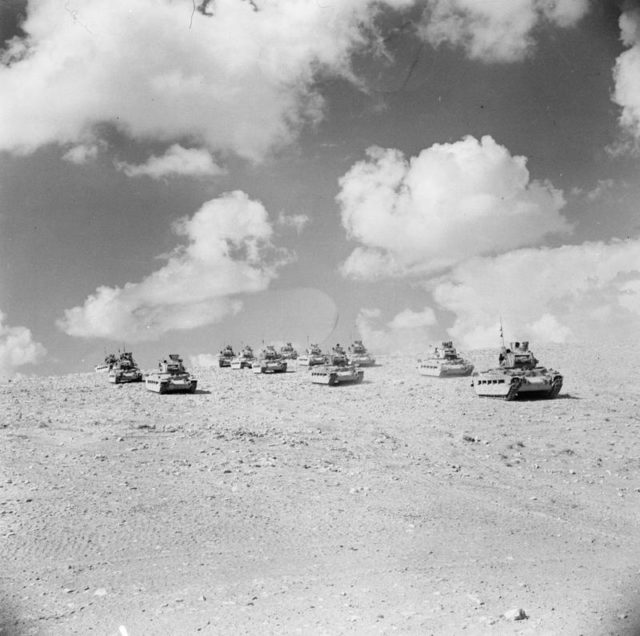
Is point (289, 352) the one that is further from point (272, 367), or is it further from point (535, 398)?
point (535, 398)

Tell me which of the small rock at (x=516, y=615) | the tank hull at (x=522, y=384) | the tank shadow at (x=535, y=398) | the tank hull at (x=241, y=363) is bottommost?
the small rock at (x=516, y=615)

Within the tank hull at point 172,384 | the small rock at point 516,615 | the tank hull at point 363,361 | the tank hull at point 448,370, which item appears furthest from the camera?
the tank hull at point 363,361

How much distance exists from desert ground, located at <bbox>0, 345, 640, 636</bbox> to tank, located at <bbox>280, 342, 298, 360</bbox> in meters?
38.2

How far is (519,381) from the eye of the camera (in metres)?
26.9

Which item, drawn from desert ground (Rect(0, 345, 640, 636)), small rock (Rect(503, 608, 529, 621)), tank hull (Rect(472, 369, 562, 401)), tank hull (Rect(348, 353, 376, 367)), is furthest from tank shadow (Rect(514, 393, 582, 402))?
tank hull (Rect(348, 353, 376, 367))

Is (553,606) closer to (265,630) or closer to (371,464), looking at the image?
(265,630)

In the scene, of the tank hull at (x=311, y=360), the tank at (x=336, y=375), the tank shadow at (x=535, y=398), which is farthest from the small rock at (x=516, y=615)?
the tank hull at (x=311, y=360)

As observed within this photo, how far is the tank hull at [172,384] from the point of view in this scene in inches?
1307

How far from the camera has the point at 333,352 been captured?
4706 cm

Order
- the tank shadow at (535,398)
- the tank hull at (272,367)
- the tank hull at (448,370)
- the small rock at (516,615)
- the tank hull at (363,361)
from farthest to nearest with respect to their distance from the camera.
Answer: the tank hull at (363,361) < the tank hull at (272,367) < the tank hull at (448,370) < the tank shadow at (535,398) < the small rock at (516,615)

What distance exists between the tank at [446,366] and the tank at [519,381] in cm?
800

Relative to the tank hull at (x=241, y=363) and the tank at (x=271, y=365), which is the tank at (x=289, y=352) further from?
the tank at (x=271, y=365)

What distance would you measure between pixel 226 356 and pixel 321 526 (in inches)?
2030

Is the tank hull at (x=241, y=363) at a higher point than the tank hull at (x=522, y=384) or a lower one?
higher
